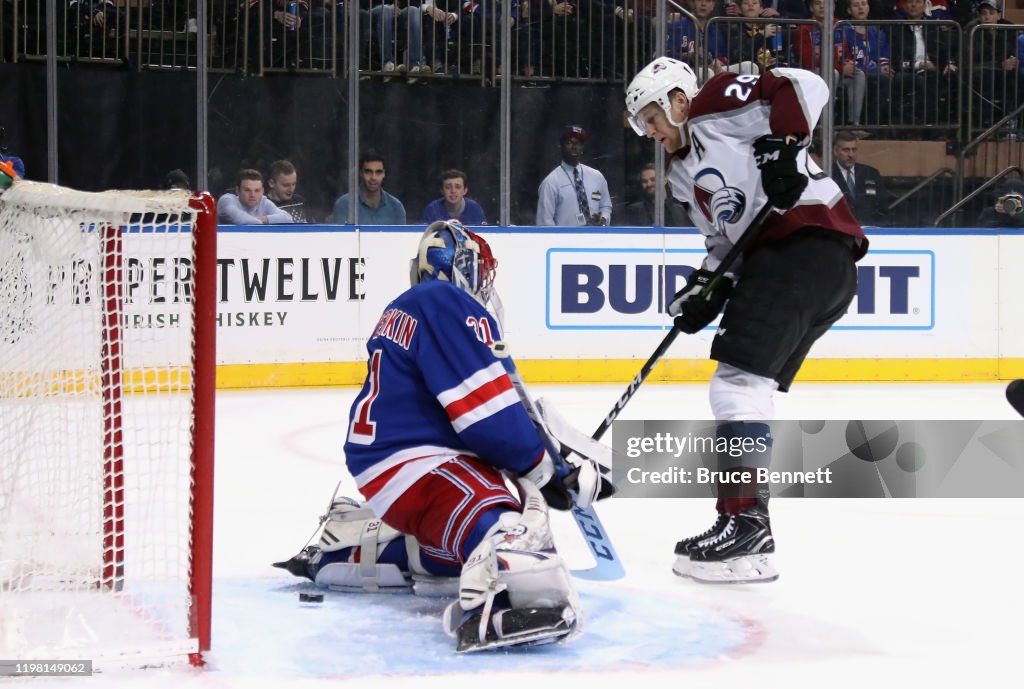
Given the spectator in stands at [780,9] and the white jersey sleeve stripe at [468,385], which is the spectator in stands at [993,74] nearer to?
the spectator in stands at [780,9]

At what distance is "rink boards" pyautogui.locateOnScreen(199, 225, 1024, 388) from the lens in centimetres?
626

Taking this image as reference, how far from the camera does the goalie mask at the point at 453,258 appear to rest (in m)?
2.59

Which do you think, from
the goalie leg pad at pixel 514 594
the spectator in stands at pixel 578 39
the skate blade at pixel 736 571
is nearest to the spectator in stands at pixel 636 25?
the spectator in stands at pixel 578 39

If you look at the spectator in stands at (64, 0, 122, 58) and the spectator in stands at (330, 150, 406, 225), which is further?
the spectator in stands at (330, 150, 406, 225)

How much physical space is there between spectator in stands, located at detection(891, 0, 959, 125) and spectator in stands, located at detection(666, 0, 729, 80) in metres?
0.92

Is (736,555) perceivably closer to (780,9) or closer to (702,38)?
(702,38)

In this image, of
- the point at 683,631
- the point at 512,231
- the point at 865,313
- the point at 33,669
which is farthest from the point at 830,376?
the point at 33,669

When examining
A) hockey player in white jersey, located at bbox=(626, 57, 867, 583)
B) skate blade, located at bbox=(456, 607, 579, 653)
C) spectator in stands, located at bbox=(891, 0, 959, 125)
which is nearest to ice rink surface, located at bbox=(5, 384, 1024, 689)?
skate blade, located at bbox=(456, 607, 579, 653)

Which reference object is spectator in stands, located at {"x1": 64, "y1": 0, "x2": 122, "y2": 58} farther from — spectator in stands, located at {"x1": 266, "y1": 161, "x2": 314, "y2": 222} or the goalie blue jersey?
the goalie blue jersey

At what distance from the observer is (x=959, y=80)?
7.30 meters

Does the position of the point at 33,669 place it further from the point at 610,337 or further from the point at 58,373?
the point at 610,337

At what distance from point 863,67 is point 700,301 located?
4.49m

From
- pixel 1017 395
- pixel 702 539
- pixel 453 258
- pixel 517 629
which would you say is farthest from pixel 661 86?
pixel 517 629

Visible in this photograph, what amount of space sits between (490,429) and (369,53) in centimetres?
452
